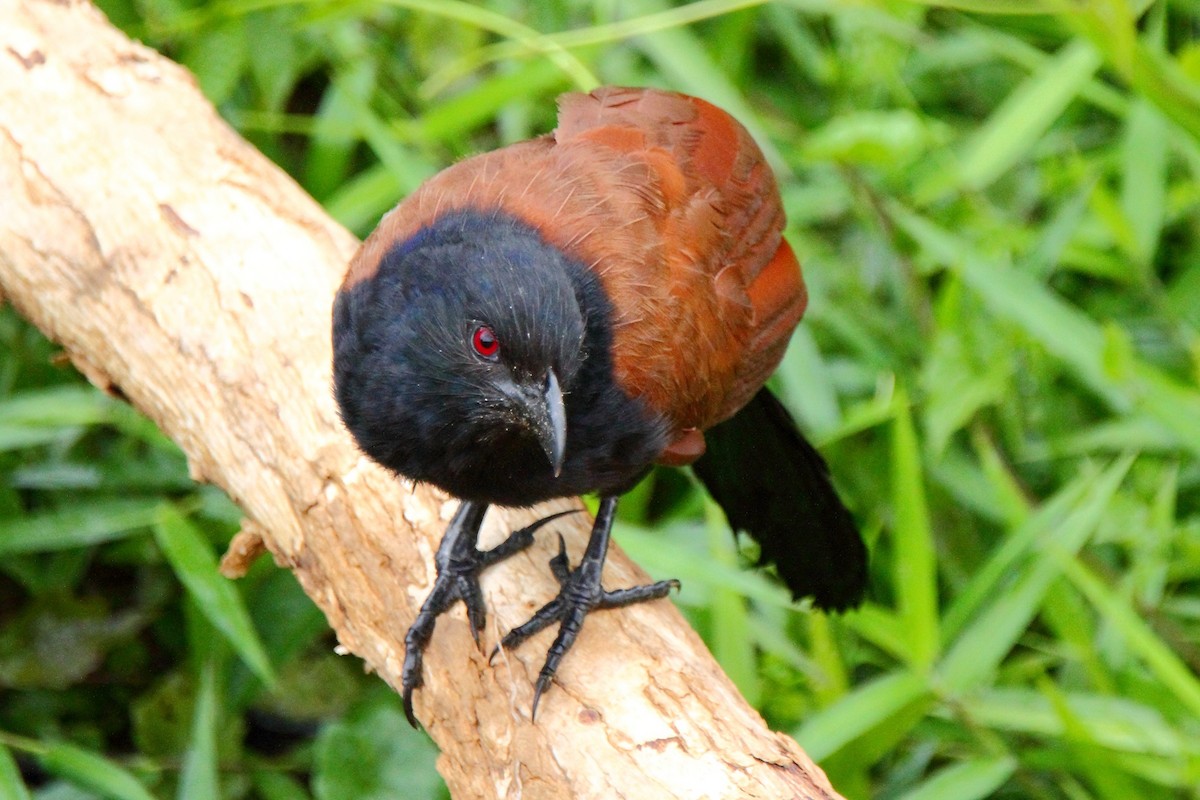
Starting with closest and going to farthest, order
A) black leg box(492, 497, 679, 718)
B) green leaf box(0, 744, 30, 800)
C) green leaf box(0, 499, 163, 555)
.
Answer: black leg box(492, 497, 679, 718) < green leaf box(0, 744, 30, 800) < green leaf box(0, 499, 163, 555)

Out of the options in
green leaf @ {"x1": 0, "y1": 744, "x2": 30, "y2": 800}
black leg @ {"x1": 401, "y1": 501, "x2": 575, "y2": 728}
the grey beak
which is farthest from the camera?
green leaf @ {"x1": 0, "y1": 744, "x2": 30, "y2": 800}

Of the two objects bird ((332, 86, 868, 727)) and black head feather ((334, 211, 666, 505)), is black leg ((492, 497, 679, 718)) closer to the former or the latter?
bird ((332, 86, 868, 727))

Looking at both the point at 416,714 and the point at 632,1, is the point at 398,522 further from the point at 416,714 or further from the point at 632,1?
the point at 632,1

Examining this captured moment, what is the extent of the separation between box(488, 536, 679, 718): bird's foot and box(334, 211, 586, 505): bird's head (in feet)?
0.68

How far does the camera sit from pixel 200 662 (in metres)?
3.20

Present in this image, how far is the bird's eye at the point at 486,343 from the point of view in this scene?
1979 millimetres

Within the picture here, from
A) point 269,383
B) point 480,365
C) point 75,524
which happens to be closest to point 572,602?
point 480,365

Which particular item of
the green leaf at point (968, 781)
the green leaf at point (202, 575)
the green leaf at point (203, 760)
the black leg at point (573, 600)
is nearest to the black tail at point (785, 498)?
the green leaf at point (968, 781)

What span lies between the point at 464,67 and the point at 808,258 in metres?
1.13

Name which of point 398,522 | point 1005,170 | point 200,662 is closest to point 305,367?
point 398,522

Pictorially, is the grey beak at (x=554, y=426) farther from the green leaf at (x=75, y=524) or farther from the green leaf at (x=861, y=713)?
the green leaf at (x=75, y=524)

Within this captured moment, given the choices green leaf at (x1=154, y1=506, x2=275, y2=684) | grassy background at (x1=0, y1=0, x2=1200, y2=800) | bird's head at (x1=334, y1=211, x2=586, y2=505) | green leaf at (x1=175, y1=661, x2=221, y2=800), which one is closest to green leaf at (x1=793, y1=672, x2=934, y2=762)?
grassy background at (x1=0, y1=0, x2=1200, y2=800)

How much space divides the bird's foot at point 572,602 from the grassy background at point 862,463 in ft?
1.43

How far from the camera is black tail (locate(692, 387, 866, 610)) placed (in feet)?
9.25
